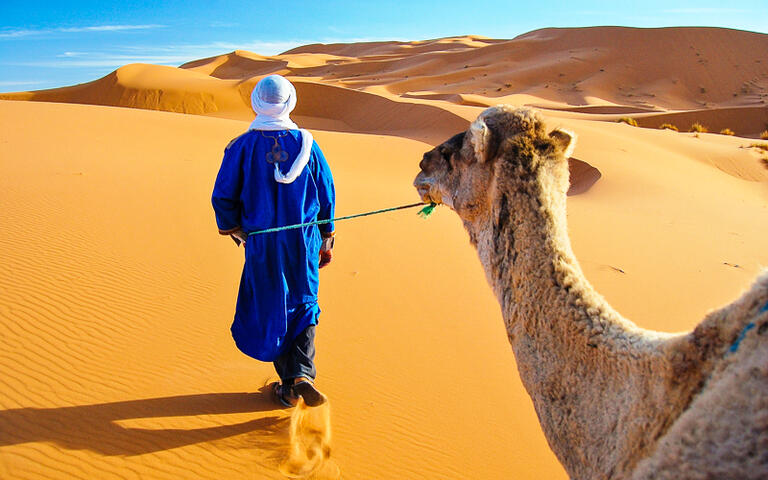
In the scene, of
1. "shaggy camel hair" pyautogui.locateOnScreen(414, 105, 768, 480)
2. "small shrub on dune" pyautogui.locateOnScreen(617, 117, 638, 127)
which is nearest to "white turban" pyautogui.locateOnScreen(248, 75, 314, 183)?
"shaggy camel hair" pyautogui.locateOnScreen(414, 105, 768, 480)

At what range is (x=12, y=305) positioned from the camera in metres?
5.52

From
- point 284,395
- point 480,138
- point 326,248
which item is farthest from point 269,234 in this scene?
point 480,138

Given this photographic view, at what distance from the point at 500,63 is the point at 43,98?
37976mm

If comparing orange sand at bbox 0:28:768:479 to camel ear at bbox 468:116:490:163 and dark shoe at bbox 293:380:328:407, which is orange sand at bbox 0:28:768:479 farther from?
camel ear at bbox 468:116:490:163

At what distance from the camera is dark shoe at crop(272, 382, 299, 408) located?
3895 millimetres

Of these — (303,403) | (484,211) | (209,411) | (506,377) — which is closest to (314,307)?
(303,403)

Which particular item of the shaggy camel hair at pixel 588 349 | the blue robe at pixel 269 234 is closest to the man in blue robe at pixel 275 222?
the blue robe at pixel 269 234

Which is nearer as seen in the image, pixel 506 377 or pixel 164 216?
pixel 506 377

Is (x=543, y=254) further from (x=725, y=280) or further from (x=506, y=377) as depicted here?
(x=725, y=280)

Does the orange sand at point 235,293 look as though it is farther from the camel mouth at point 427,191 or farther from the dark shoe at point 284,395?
the camel mouth at point 427,191

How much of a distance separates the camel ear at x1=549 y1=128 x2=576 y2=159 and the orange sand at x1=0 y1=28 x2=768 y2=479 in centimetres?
253

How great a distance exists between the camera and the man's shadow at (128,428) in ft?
12.0

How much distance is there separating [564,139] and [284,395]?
2.73 meters

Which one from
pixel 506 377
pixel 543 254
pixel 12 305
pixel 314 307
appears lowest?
pixel 506 377
